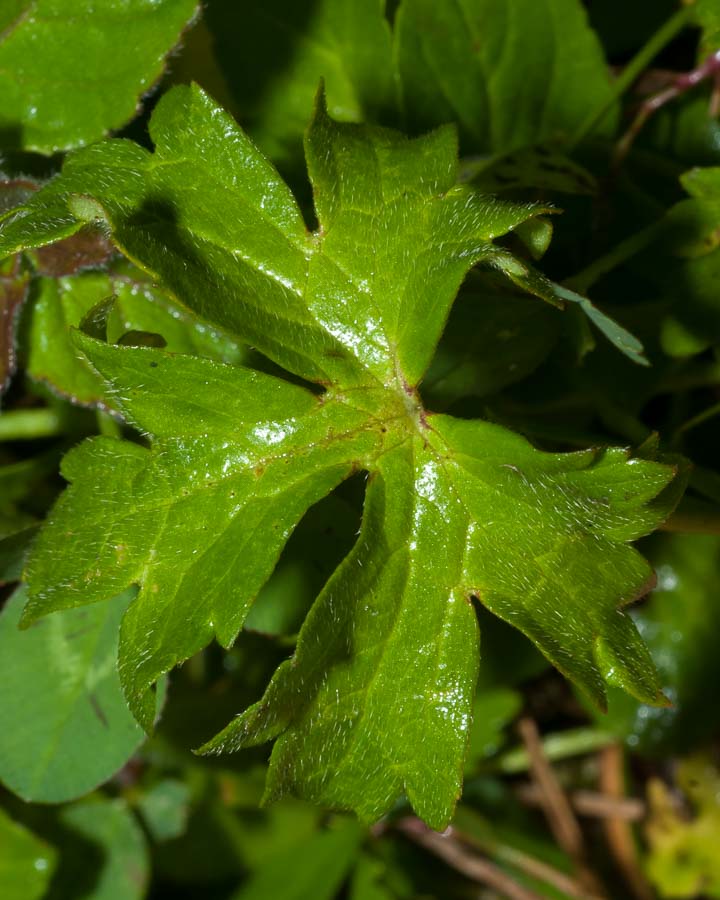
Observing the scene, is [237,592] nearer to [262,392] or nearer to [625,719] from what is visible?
[262,392]

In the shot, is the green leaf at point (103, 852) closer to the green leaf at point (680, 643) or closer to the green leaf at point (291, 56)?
the green leaf at point (680, 643)

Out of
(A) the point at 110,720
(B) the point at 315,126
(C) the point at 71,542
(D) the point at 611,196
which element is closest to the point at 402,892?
(A) the point at 110,720

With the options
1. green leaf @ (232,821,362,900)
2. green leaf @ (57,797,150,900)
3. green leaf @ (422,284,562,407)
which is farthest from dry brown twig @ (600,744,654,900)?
green leaf @ (422,284,562,407)

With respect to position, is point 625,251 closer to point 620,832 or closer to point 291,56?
point 291,56

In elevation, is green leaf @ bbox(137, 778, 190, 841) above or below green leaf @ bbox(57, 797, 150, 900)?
below

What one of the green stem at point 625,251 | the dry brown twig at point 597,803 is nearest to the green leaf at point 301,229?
the green stem at point 625,251

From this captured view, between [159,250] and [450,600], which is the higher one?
[159,250]

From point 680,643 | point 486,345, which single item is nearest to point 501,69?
point 486,345

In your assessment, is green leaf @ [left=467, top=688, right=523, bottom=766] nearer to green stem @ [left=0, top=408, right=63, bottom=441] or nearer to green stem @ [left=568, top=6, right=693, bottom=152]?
green stem @ [left=0, top=408, right=63, bottom=441]
